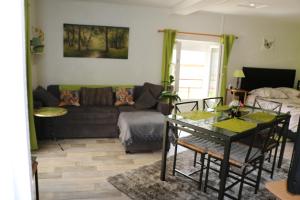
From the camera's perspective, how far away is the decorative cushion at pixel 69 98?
4492 mm

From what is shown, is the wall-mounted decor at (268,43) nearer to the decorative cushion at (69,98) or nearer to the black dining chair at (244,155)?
the black dining chair at (244,155)

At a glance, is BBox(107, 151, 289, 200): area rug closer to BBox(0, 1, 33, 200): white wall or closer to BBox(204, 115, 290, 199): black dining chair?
BBox(204, 115, 290, 199): black dining chair

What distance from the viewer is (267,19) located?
6.06 metres

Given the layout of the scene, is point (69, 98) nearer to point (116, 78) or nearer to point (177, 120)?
point (116, 78)

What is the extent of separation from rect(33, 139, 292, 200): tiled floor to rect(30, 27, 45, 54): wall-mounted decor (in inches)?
59.6

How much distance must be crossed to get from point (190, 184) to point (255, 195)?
705 millimetres

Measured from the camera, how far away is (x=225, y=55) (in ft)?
19.3

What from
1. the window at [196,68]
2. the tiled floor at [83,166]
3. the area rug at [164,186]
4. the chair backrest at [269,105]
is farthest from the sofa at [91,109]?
the chair backrest at [269,105]

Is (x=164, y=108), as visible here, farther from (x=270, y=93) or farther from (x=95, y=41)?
(x=270, y=93)

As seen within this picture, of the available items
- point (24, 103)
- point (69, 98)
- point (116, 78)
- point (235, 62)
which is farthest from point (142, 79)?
point (24, 103)

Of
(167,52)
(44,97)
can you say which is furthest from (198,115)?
(167,52)

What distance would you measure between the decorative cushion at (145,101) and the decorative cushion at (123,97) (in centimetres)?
15

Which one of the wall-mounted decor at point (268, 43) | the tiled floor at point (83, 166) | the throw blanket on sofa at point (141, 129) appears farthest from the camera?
the wall-mounted decor at point (268, 43)

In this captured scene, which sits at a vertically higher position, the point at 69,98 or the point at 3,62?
the point at 3,62
